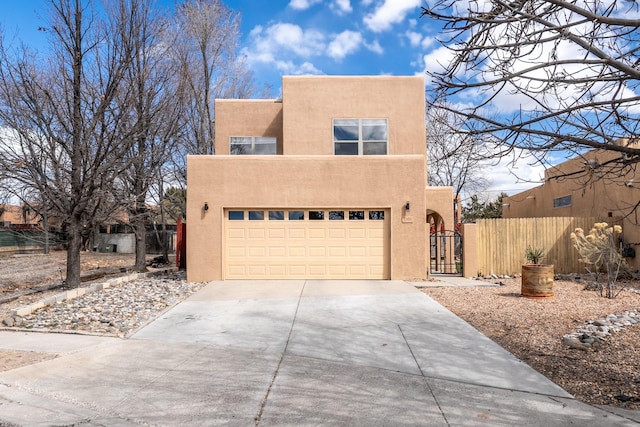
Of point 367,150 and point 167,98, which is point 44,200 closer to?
point 167,98

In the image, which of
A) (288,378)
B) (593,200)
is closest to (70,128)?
(288,378)

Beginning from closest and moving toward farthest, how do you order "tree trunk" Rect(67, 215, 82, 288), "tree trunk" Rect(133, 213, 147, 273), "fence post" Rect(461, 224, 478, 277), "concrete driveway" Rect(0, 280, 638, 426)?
"concrete driveway" Rect(0, 280, 638, 426) < "tree trunk" Rect(67, 215, 82, 288) < "fence post" Rect(461, 224, 478, 277) < "tree trunk" Rect(133, 213, 147, 273)

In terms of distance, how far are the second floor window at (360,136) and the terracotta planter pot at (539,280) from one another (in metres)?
6.72

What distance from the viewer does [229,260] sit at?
14.0 metres

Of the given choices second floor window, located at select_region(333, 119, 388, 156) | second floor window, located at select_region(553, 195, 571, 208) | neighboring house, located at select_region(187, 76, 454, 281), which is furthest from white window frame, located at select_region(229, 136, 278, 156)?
second floor window, located at select_region(553, 195, 571, 208)

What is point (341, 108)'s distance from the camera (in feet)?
52.9

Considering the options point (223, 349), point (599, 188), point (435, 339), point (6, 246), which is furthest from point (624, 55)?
point (6, 246)

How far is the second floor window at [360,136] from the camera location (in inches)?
632

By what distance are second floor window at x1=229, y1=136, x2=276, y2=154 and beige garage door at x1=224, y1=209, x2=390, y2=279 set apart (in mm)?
4256

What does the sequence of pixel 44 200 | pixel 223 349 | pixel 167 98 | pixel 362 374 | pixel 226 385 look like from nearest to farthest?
1. pixel 226 385
2. pixel 362 374
3. pixel 223 349
4. pixel 44 200
5. pixel 167 98

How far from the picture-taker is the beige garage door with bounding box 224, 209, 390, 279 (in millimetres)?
14047

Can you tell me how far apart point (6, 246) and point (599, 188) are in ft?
129

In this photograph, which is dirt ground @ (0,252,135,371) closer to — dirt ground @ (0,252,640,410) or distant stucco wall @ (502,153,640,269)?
dirt ground @ (0,252,640,410)

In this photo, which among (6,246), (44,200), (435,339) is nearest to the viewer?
(435,339)
